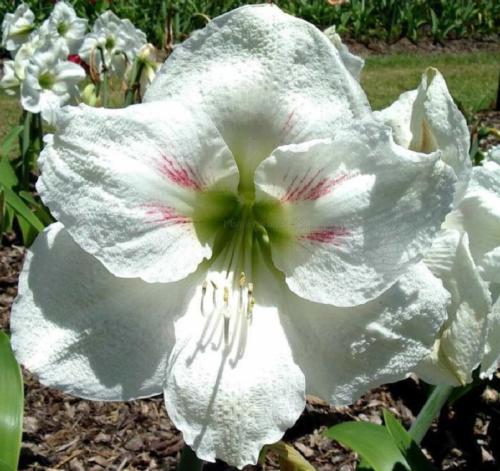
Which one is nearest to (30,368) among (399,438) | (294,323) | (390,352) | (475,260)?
(294,323)

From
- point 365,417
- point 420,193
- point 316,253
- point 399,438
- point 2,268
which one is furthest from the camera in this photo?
point 2,268

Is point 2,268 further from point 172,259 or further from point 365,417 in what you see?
point 172,259

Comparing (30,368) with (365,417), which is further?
(365,417)

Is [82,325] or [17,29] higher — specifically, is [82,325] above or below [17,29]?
above

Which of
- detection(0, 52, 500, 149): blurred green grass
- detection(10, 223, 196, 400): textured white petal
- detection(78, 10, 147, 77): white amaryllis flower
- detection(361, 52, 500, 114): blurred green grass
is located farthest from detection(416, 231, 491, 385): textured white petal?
detection(361, 52, 500, 114): blurred green grass

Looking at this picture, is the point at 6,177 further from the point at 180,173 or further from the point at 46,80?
the point at 180,173

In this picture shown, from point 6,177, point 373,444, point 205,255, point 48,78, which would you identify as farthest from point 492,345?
point 48,78

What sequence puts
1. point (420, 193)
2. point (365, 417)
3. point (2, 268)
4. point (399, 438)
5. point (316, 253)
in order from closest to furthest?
point (420, 193) → point (316, 253) → point (399, 438) → point (365, 417) → point (2, 268)
